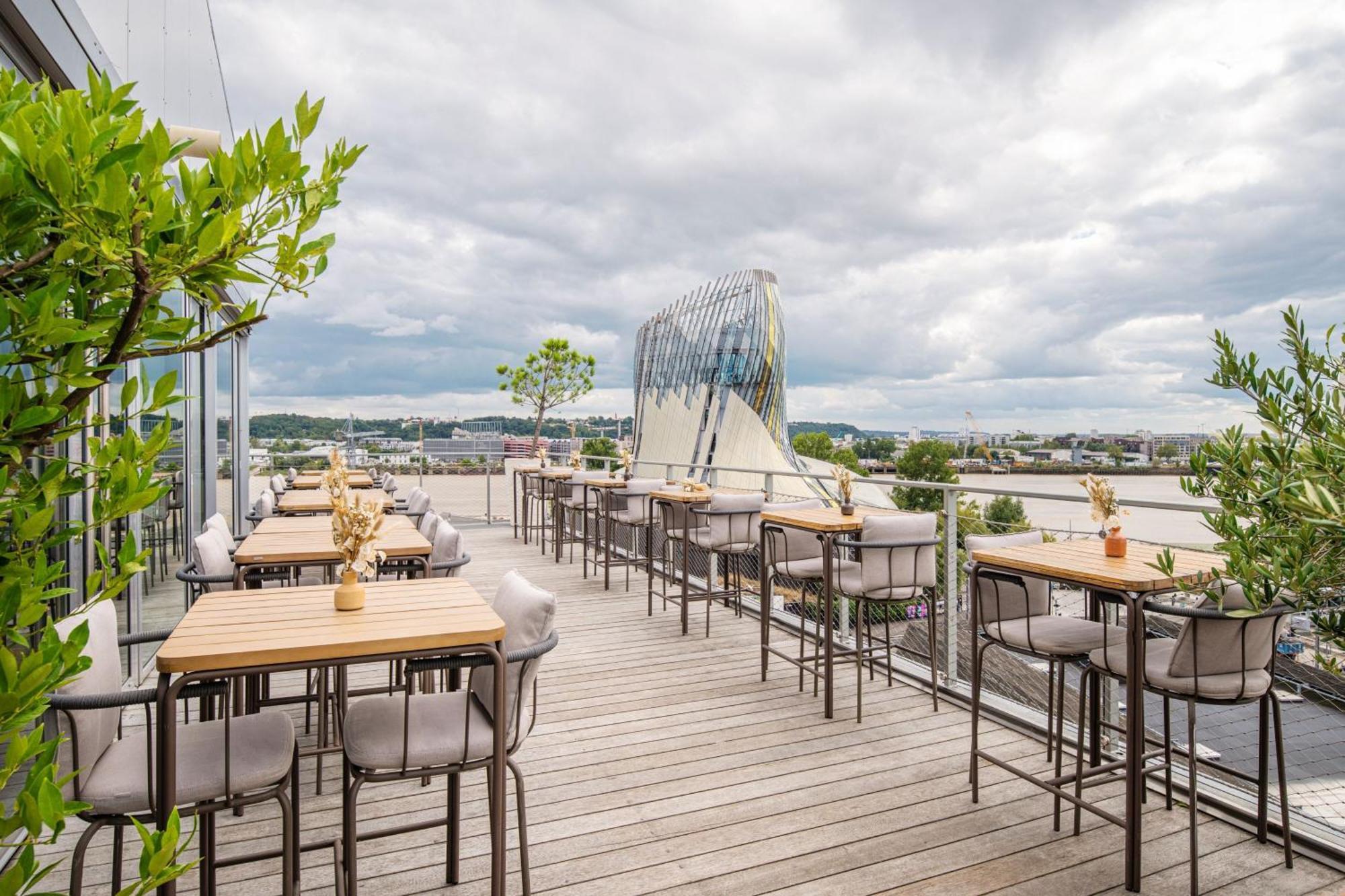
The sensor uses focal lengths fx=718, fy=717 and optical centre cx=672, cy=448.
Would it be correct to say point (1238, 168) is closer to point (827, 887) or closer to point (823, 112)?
point (823, 112)

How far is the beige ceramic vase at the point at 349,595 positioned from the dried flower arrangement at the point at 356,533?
0.12ft

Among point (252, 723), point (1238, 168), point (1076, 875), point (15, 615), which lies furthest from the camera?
point (1238, 168)

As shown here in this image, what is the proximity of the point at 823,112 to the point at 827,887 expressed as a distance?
51.9 ft

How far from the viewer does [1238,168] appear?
13.6 meters

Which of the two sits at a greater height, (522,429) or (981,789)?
(522,429)

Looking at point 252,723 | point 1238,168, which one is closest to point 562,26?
point 252,723

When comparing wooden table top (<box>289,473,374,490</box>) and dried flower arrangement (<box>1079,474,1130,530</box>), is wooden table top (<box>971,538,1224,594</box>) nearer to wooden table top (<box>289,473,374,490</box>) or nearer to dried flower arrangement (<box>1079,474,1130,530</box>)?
dried flower arrangement (<box>1079,474,1130,530</box>)

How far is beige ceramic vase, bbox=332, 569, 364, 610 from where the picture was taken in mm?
2256

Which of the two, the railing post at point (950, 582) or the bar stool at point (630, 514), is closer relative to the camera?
the railing post at point (950, 582)

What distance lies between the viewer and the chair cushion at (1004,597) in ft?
10.2

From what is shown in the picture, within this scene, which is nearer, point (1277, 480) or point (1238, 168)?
point (1277, 480)

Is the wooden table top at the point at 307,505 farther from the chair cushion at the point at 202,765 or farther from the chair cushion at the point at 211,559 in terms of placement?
the chair cushion at the point at 202,765

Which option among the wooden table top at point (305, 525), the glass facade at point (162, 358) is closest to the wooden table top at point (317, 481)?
the glass facade at point (162, 358)

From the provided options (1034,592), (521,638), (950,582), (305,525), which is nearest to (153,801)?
(521,638)
